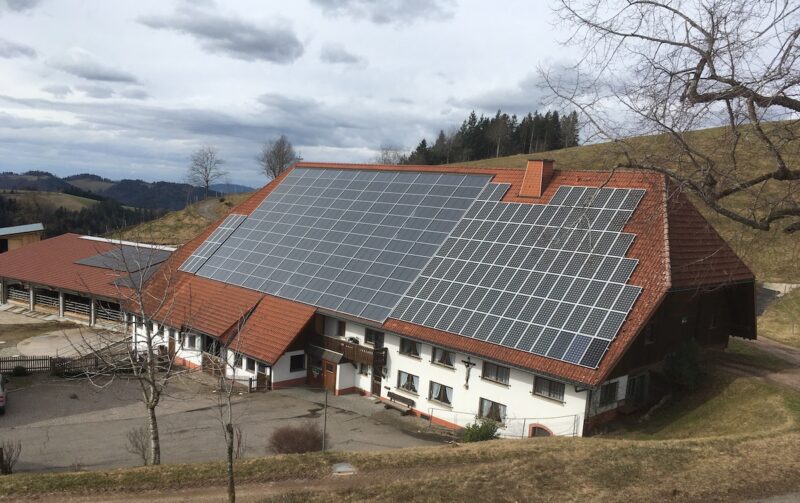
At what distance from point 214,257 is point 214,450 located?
19040 mm

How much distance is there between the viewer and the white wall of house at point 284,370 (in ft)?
93.9

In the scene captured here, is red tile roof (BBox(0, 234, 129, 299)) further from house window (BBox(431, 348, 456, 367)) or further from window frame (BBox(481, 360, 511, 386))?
window frame (BBox(481, 360, 511, 386))

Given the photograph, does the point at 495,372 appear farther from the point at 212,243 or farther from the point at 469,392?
the point at 212,243

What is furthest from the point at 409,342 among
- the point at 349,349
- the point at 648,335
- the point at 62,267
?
the point at 62,267

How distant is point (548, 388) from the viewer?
21422mm

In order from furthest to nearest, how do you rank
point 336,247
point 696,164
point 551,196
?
1. point 336,247
2. point 551,196
3. point 696,164

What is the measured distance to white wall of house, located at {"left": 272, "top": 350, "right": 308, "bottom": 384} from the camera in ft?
93.9

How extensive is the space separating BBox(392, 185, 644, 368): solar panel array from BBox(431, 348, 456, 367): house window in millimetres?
1022

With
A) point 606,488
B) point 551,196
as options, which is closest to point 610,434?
point 606,488

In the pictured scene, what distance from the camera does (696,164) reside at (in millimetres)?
10383

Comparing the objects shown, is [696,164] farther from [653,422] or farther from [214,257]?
[214,257]

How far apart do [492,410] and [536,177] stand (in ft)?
42.9

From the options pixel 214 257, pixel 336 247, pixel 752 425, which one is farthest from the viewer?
pixel 214 257

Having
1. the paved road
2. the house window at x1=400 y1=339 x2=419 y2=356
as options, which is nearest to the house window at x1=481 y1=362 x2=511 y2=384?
the paved road
